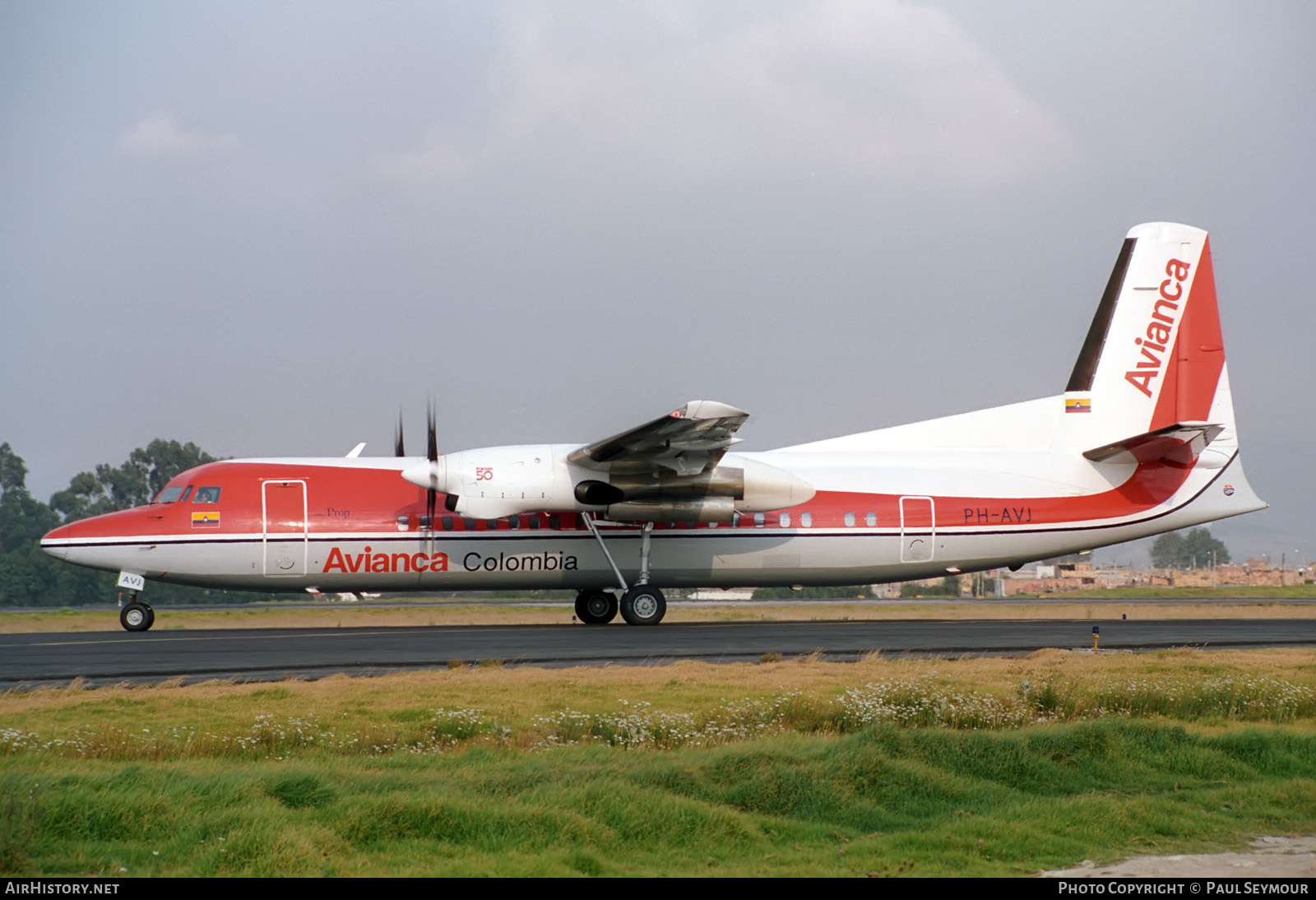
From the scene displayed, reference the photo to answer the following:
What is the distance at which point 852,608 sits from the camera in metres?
37.5

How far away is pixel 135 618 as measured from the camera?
22.0 m

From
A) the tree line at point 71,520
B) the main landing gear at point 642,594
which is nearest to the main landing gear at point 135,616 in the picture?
the main landing gear at point 642,594

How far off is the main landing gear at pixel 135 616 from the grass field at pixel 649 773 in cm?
1041

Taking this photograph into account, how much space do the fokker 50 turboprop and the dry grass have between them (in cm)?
365

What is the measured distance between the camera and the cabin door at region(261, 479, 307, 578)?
22.1 m

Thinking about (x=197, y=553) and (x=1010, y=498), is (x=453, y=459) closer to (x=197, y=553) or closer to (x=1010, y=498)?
(x=197, y=553)

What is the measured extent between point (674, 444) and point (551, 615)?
1454 centimetres

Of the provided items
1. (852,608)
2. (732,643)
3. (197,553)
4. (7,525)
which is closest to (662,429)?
(732,643)

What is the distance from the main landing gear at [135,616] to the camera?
2195 cm

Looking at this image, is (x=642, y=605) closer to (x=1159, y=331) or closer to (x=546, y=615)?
(x=546, y=615)

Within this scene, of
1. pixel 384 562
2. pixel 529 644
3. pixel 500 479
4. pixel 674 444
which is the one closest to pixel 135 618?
pixel 384 562

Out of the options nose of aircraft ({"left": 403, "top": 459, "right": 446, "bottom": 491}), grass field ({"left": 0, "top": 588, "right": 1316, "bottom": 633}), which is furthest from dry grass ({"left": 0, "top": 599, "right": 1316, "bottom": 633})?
nose of aircraft ({"left": 403, "top": 459, "right": 446, "bottom": 491})

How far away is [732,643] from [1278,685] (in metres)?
8.36

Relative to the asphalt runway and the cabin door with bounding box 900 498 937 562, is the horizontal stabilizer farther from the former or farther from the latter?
the cabin door with bounding box 900 498 937 562
